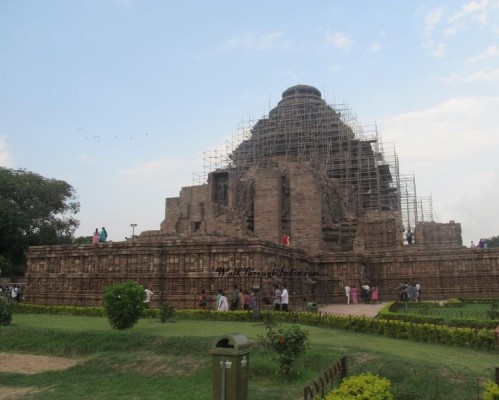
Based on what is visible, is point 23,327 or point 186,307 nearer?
point 23,327

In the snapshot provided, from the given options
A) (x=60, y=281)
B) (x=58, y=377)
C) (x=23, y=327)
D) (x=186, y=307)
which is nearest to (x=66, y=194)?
(x=60, y=281)

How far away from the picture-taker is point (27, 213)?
39.0 metres

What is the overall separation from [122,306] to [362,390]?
889 centimetres

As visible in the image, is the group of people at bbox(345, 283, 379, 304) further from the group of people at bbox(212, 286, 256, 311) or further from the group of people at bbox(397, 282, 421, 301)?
the group of people at bbox(212, 286, 256, 311)

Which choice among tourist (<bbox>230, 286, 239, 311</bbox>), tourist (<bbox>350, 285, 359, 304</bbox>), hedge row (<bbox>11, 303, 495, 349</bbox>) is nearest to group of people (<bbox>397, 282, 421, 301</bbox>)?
tourist (<bbox>350, 285, 359, 304</bbox>)

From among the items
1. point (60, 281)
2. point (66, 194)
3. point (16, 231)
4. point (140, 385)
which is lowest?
point (140, 385)

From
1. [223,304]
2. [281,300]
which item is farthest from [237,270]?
[281,300]

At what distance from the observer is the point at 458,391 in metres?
7.50

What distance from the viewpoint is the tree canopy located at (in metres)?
37.5

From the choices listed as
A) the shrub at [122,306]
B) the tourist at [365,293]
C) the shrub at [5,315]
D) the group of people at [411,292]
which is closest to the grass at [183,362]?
the shrub at [122,306]

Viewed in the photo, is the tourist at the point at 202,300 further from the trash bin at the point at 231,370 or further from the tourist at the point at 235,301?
the trash bin at the point at 231,370

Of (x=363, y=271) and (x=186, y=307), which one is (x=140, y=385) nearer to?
(x=186, y=307)

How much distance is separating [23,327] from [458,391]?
39.5ft

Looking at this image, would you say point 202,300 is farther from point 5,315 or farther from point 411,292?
point 411,292
